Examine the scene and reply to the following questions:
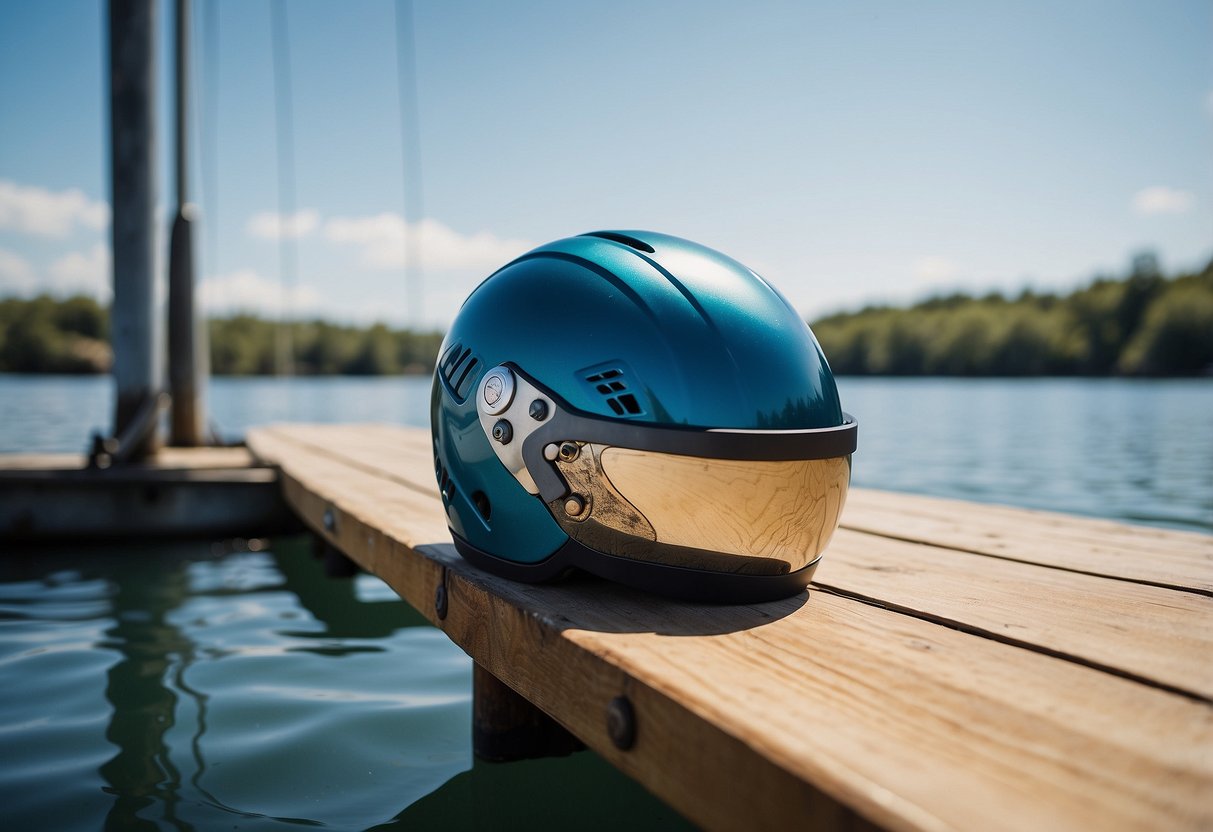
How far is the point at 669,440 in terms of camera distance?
1.76m

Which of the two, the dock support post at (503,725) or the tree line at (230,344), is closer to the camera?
the dock support post at (503,725)

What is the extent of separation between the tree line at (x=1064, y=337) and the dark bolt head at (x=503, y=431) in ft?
258

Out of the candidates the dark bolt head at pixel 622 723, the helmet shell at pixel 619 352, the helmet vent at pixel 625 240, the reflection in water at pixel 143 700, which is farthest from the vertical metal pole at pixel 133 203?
the dark bolt head at pixel 622 723

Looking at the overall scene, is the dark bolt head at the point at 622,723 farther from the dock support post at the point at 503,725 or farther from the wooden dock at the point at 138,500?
the wooden dock at the point at 138,500

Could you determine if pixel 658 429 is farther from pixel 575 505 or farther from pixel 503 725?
pixel 503 725

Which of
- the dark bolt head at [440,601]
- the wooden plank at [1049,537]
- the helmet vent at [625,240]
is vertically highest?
the helmet vent at [625,240]

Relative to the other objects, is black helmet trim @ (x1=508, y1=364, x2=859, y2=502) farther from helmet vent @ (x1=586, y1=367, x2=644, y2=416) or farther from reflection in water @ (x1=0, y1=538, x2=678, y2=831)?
reflection in water @ (x1=0, y1=538, x2=678, y2=831)

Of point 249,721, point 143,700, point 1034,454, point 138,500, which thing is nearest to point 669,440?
point 249,721

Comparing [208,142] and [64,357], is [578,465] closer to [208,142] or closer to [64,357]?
[208,142]

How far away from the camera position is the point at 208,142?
11828mm

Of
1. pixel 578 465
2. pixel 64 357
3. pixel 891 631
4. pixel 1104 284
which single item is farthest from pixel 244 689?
pixel 1104 284

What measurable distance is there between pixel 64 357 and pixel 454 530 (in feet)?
241

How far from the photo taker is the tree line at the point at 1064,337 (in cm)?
6969

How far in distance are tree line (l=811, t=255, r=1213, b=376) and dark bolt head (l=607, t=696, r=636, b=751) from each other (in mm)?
78997
